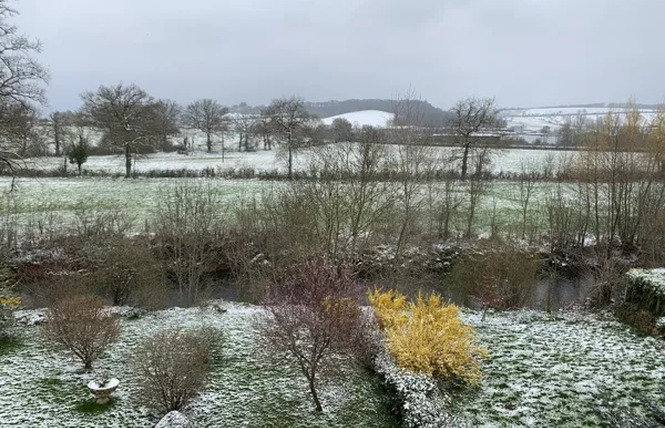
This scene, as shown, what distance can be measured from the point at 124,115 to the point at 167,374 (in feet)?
129

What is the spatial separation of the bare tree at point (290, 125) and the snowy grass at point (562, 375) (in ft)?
102

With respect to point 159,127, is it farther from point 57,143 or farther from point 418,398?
point 418,398

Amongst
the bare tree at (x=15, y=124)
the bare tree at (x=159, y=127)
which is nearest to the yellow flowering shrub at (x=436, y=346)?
the bare tree at (x=15, y=124)

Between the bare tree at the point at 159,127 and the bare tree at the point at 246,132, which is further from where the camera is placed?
the bare tree at the point at 246,132

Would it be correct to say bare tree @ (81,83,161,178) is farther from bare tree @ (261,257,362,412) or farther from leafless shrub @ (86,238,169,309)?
bare tree @ (261,257,362,412)

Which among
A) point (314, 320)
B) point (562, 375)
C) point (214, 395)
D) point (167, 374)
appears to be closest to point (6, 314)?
point (167, 374)

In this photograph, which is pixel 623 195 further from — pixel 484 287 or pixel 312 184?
pixel 312 184

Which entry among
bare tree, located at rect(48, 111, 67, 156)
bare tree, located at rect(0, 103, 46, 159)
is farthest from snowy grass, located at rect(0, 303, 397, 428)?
bare tree, located at rect(48, 111, 67, 156)

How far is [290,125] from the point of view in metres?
43.7

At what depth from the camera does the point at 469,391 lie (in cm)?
1028

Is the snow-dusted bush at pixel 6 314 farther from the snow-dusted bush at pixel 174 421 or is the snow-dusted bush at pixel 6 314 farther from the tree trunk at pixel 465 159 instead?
the tree trunk at pixel 465 159

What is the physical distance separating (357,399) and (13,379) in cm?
833

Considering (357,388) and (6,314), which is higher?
(6,314)

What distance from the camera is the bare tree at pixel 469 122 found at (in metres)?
36.8
